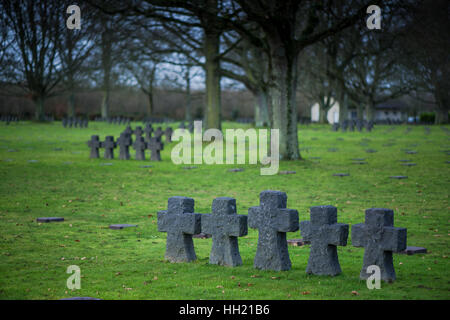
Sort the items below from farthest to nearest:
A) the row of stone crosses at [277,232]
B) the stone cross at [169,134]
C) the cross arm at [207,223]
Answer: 1. the stone cross at [169,134]
2. the cross arm at [207,223]
3. the row of stone crosses at [277,232]

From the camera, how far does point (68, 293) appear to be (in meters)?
5.51

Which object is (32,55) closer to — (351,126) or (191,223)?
(351,126)

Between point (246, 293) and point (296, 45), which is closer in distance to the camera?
point (246, 293)

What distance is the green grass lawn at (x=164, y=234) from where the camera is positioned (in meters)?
5.70

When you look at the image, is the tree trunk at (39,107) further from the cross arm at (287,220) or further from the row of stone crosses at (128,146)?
the cross arm at (287,220)

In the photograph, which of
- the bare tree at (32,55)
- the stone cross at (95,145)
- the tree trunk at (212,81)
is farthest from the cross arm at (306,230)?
the bare tree at (32,55)

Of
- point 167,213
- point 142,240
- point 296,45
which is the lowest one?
point 142,240

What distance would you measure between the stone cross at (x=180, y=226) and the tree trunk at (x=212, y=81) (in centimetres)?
2324

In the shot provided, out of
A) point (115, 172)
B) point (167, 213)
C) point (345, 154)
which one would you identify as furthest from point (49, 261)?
point (345, 154)

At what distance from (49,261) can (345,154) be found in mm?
19489

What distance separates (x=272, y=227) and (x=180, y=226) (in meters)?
1.18

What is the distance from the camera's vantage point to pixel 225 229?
21.5 ft

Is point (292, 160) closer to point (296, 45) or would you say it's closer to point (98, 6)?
point (296, 45)

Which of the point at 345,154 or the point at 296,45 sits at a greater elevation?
the point at 296,45
